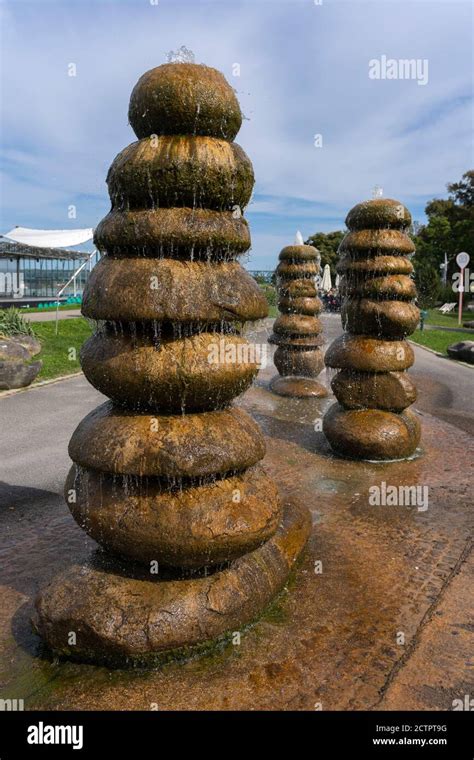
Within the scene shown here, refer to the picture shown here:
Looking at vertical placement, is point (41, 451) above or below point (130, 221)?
below

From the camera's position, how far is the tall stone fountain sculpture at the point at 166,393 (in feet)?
12.8

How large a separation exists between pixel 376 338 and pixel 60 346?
13.9 m

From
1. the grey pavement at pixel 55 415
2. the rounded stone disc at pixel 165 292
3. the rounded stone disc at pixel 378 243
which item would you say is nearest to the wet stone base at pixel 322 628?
the grey pavement at pixel 55 415

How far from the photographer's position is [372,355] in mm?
8750

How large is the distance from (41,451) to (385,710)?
7.29m

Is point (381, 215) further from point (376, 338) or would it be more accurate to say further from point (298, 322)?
point (298, 322)

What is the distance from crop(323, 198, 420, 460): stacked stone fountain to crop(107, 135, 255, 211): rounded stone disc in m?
4.90

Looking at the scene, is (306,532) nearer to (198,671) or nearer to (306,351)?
(198,671)

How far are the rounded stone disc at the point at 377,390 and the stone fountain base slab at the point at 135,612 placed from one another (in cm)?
505

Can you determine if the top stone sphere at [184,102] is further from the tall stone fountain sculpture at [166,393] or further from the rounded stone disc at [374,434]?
the rounded stone disc at [374,434]

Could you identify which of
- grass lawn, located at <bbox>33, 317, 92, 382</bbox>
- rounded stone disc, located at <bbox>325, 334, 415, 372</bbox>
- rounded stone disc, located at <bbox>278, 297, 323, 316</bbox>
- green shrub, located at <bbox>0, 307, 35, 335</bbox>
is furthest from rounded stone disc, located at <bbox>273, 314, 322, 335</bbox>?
green shrub, located at <bbox>0, 307, 35, 335</bbox>

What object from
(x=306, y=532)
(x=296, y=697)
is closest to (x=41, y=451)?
(x=306, y=532)
